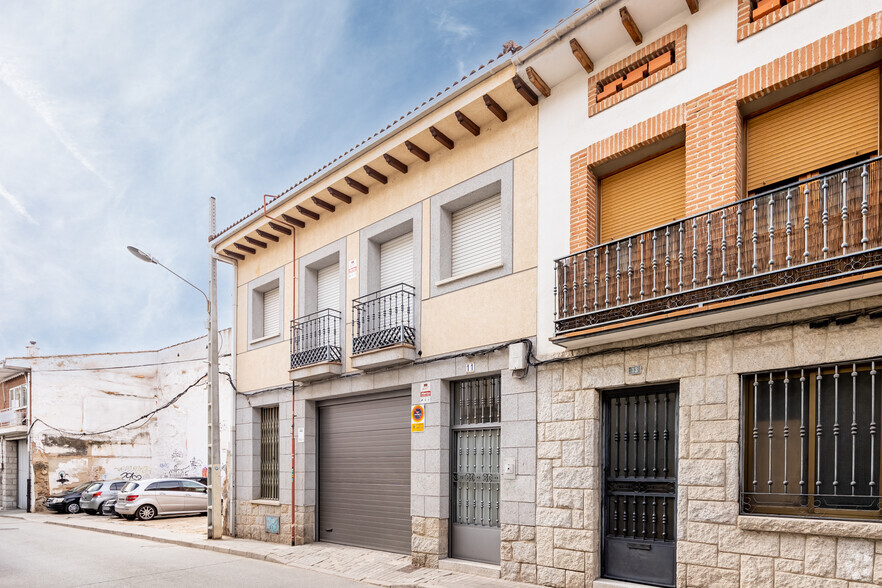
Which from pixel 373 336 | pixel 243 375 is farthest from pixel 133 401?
pixel 373 336

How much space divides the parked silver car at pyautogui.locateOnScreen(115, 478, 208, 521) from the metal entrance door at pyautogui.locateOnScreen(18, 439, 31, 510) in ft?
32.8

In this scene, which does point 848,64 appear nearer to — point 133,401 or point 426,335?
point 426,335

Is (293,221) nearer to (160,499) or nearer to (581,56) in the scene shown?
(581,56)

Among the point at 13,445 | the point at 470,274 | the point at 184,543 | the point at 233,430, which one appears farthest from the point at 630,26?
the point at 13,445

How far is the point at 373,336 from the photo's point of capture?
11523 millimetres

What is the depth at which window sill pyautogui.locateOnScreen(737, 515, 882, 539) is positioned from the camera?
5.92 metres

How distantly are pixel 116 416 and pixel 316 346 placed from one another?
1928 centimetres

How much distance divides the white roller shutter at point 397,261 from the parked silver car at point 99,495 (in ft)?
52.6

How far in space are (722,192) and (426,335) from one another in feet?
17.3

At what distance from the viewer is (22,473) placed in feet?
96.7

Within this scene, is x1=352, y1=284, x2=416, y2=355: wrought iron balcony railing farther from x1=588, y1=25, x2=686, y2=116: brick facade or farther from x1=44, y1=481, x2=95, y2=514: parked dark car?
x1=44, y1=481, x2=95, y2=514: parked dark car

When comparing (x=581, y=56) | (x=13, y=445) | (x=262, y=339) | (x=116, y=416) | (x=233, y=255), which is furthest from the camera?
(x=13, y=445)

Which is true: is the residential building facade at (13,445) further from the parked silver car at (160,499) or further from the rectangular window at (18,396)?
the parked silver car at (160,499)

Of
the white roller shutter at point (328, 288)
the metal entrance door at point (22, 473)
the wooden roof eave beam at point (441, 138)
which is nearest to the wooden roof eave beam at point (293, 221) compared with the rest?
the white roller shutter at point (328, 288)
